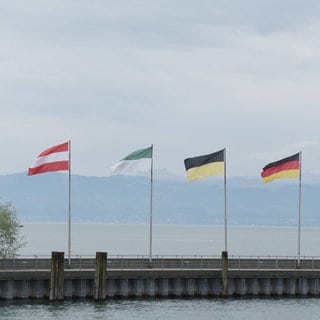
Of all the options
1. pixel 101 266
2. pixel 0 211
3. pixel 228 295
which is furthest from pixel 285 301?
pixel 0 211

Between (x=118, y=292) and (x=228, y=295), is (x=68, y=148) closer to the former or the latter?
(x=118, y=292)

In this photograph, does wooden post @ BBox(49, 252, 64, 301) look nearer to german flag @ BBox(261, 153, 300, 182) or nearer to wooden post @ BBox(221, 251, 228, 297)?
wooden post @ BBox(221, 251, 228, 297)

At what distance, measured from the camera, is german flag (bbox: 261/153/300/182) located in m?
93.4

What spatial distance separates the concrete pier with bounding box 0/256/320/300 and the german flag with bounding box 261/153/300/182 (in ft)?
30.7

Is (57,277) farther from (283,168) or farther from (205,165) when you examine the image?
(283,168)

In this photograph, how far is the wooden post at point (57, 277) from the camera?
82000 mm

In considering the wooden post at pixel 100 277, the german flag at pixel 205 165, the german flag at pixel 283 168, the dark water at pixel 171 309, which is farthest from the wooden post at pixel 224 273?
the wooden post at pixel 100 277

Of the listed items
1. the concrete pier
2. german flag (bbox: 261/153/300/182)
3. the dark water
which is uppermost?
german flag (bbox: 261/153/300/182)

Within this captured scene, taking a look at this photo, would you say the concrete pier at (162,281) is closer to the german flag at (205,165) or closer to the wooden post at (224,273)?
the wooden post at (224,273)

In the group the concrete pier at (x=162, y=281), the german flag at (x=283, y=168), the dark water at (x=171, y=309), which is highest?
the german flag at (x=283, y=168)

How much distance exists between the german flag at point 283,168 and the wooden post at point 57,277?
920 inches

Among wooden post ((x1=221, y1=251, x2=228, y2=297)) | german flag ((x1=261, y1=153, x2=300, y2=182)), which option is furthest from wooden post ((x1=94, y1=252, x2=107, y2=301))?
german flag ((x1=261, y1=153, x2=300, y2=182))

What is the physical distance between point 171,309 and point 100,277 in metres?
7.59

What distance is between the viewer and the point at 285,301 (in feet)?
305
